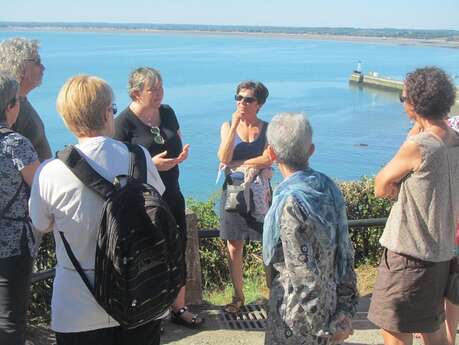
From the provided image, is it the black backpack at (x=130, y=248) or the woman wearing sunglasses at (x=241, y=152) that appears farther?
the woman wearing sunglasses at (x=241, y=152)

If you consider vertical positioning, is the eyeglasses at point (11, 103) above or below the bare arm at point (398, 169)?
above

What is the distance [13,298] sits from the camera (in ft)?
8.89

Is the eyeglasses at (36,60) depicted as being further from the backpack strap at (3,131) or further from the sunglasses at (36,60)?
the backpack strap at (3,131)

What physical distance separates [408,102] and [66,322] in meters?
1.95

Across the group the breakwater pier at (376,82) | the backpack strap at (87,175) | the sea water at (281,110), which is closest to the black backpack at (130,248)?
the backpack strap at (87,175)

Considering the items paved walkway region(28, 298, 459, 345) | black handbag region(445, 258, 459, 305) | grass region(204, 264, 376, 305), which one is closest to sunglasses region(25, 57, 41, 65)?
paved walkway region(28, 298, 459, 345)

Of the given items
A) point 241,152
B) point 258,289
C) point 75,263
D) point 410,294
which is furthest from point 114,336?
A: point 258,289

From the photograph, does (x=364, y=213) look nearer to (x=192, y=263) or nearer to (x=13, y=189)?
Result: (x=192, y=263)

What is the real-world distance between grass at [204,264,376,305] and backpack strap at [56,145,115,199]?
103 inches

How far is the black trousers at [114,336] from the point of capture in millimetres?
2342

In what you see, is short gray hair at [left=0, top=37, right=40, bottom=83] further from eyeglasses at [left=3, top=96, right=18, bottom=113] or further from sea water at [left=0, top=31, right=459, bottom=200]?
sea water at [left=0, top=31, right=459, bottom=200]

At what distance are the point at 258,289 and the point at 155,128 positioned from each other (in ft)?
6.90

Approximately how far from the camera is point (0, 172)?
260 centimetres

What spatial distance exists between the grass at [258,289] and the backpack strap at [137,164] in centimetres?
246
